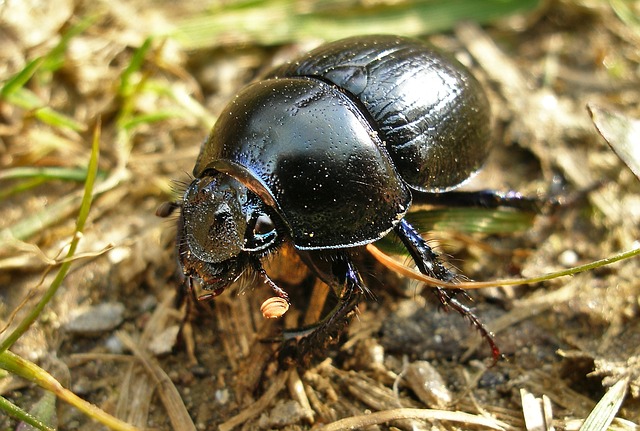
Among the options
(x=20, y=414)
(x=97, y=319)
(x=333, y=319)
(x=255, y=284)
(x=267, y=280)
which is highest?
(x=267, y=280)

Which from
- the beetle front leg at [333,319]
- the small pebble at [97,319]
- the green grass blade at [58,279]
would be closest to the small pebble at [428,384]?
the beetle front leg at [333,319]

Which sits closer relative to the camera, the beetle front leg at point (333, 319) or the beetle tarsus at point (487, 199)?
the beetle front leg at point (333, 319)

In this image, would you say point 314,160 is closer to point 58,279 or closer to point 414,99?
point 414,99

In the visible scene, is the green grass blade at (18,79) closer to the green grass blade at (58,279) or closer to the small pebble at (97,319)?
the green grass blade at (58,279)

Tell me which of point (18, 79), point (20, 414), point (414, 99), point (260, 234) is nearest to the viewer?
point (20, 414)

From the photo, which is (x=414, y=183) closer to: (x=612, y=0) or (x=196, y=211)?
(x=196, y=211)

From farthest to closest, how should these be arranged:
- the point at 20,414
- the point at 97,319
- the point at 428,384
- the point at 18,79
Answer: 1. the point at 18,79
2. the point at 97,319
3. the point at 428,384
4. the point at 20,414

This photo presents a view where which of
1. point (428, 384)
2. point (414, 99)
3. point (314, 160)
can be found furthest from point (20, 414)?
point (414, 99)
